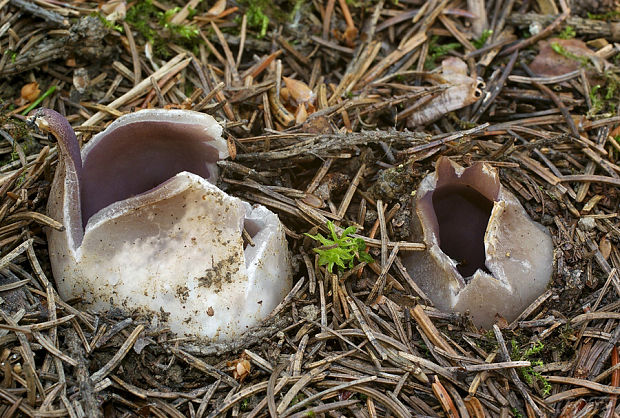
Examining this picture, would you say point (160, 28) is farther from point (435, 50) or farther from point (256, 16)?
point (435, 50)

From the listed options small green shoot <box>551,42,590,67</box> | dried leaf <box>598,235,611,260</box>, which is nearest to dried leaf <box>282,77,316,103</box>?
small green shoot <box>551,42,590,67</box>

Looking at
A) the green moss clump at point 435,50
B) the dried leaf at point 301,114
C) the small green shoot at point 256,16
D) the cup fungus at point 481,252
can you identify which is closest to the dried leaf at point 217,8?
the small green shoot at point 256,16

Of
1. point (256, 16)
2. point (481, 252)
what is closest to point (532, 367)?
point (481, 252)

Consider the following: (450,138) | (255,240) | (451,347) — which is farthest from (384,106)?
(451,347)

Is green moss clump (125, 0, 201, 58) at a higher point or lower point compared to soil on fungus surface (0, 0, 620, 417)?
higher

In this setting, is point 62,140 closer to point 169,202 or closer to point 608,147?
point 169,202

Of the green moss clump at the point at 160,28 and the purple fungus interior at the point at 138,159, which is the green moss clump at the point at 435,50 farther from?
the purple fungus interior at the point at 138,159

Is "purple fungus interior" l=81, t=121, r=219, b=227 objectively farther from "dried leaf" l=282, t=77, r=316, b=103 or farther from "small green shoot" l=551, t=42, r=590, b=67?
"small green shoot" l=551, t=42, r=590, b=67
